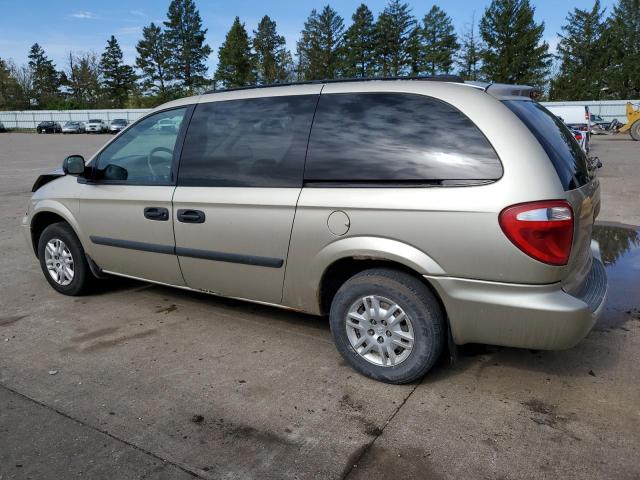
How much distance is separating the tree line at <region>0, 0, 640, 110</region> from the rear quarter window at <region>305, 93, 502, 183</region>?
49.8 metres

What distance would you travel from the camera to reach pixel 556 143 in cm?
321

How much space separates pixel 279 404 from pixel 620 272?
3978 mm

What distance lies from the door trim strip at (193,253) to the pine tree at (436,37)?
6303 cm

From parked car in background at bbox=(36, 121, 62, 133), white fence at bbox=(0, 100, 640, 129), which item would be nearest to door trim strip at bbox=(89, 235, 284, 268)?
white fence at bbox=(0, 100, 640, 129)

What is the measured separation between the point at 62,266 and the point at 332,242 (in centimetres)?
301

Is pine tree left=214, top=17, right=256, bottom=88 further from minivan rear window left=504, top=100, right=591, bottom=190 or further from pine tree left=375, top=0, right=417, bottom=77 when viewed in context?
minivan rear window left=504, top=100, right=591, bottom=190

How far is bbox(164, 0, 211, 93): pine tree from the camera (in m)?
72.9

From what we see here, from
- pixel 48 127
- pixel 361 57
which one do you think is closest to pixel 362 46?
pixel 361 57

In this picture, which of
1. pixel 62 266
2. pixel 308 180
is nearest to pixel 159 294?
pixel 62 266

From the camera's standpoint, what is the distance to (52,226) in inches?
198

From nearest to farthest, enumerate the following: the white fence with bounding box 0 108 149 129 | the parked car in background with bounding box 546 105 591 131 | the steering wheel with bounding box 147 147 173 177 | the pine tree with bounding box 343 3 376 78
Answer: the steering wheel with bounding box 147 147 173 177 → the parked car in background with bounding box 546 105 591 131 → the white fence with bounding box 0 108 149 129 → the pine tree with bounding box 343 3 376 78

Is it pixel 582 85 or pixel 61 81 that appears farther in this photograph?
pixel 61 81

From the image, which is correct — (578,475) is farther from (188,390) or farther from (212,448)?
(188,390)

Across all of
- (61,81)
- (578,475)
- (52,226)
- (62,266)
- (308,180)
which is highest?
(61,81)
